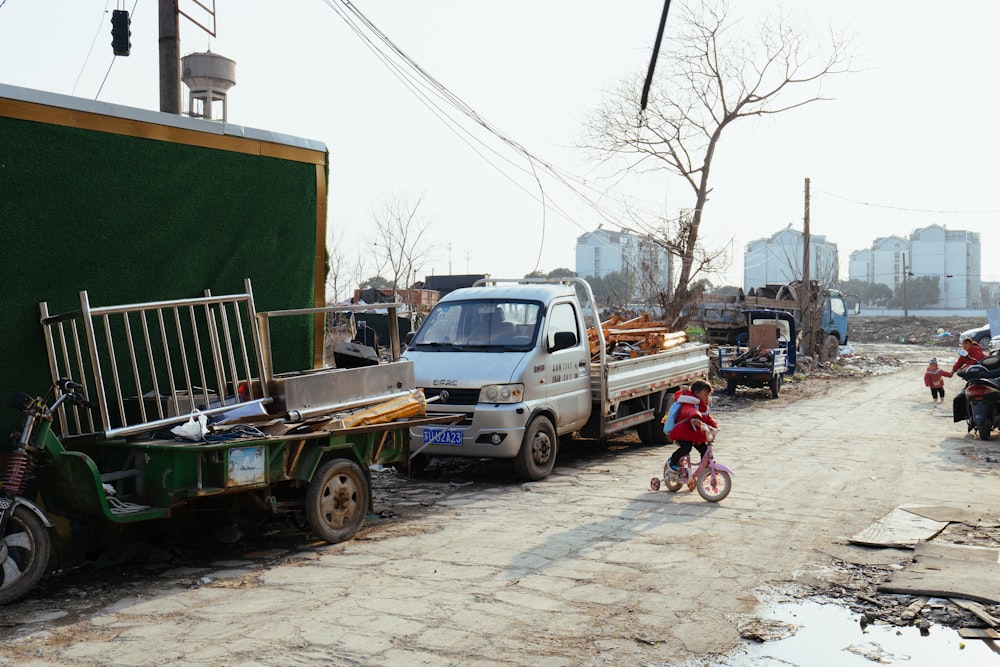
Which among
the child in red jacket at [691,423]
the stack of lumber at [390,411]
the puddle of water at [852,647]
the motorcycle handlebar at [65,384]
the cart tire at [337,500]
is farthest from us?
the child in red jacket at [691,423]

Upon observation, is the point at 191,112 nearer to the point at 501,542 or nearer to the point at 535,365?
the point at 535,365

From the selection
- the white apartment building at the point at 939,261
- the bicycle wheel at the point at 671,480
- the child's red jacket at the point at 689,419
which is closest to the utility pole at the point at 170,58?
the child's red jacket at the point at 689,419

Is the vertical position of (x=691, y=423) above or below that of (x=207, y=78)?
below

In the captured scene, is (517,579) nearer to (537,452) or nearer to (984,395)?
(537,452)

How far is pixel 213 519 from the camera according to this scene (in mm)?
7125

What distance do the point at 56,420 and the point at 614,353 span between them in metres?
7.97

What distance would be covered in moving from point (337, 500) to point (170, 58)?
600cm

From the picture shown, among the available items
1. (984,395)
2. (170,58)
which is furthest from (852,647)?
(984,395)

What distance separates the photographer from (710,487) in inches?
340

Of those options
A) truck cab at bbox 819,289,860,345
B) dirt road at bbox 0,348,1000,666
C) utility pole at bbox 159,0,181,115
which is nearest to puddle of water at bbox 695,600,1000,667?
dirt road at bbox 0,348,1000,666

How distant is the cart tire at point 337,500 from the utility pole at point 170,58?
5277mm

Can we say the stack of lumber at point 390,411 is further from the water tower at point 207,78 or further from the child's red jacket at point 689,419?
the water tower at point 207,78

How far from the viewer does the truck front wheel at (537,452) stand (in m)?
9.55

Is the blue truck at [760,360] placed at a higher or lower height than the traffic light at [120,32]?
lower
